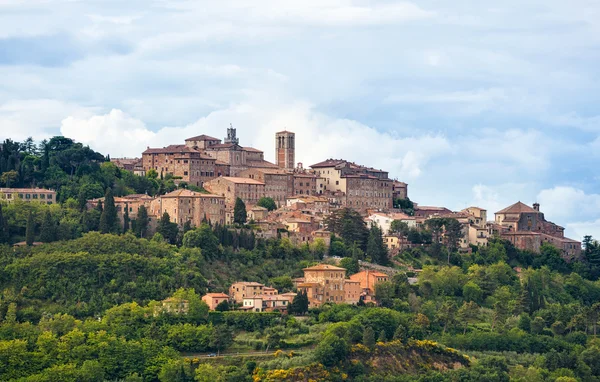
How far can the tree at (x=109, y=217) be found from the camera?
8769 centimetres

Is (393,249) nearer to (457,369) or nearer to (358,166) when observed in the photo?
(358,166)

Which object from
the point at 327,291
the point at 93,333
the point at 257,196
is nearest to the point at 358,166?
the point at 257,196

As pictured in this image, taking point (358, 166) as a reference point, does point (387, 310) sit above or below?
below

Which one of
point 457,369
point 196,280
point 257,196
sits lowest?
point 457,369

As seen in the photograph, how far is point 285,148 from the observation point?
387 ft

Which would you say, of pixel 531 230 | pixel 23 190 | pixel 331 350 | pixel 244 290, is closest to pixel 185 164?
pixel 23 190

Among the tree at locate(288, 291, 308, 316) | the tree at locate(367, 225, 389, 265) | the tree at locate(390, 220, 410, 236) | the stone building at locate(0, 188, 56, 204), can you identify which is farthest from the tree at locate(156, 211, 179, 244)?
the tree at locate(390, 220, 410, 236)

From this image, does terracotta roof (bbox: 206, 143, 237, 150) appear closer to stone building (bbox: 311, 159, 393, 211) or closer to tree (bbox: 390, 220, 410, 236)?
stone building (bbox: 311, 159, 393, 211)

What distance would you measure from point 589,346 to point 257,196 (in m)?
31.0

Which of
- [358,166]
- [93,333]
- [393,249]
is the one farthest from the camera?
[358,166]

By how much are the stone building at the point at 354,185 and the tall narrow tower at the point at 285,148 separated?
2843mm

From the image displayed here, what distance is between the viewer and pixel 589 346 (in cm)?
8756

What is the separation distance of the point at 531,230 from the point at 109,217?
43251 millimetres

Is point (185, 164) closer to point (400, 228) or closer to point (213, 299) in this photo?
point (400, 228)
